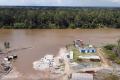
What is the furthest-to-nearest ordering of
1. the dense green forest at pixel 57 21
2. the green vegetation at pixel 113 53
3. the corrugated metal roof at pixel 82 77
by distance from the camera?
the dense green forest at pixel 57 21 → the green vegetation at pixel 113 53 → the corrugated metal roof at pixel 82 77

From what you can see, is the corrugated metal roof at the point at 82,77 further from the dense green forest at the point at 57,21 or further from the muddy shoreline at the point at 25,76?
the dense green forest at the point at 57,21

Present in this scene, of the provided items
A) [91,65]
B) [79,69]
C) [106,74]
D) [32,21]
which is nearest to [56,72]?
[79,69]

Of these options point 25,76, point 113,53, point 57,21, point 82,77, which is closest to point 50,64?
point 25,76

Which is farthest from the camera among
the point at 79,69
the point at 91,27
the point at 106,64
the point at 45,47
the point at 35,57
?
the point at 91,27

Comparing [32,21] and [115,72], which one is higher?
[32,21]

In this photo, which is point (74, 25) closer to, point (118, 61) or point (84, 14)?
point (84, 14)

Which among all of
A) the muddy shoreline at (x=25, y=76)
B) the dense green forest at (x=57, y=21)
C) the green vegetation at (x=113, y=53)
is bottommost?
the muddy shoreline at (x=25, y=76)

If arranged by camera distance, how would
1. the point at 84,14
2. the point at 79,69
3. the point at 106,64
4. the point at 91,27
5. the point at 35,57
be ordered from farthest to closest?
the point at 84,14
the point at 91,27
the point at 35,57
the point at 106,64
the point at 79,69

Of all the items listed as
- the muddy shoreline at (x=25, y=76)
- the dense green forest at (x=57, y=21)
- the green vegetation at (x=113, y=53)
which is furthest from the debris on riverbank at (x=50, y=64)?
the dense green forest at (x=57, y=21)

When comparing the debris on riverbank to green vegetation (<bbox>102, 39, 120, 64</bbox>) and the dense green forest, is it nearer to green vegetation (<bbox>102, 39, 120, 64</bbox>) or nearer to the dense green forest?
green vegetation (<bbox>102, 39, 120, 64</bbox>)

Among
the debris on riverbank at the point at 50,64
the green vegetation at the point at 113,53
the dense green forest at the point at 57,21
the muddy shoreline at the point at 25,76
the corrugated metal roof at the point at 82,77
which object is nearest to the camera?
the corrugated metal roof at the point at 82,77

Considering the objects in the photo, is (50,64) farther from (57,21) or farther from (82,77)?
(57,21)
